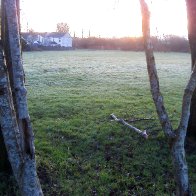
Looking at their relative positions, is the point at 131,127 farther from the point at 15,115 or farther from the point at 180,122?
the point at 15,115

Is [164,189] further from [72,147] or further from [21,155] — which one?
[21,155]

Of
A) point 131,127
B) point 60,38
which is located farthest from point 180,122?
point 60,38

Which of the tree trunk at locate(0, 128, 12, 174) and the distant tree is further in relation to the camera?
the distant tree

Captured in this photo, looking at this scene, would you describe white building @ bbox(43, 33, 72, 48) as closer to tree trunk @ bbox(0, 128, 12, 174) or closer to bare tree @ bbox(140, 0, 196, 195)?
tree trunk @ bbox(0, 128, 12, 174)

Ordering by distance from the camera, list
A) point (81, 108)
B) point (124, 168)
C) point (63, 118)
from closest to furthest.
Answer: point (124, 168) → point (63, 118) → point (81, 108)

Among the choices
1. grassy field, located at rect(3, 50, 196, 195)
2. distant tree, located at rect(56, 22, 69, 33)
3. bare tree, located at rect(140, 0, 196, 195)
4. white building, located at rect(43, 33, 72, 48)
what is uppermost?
distant tree, located at rect(56, 22, 69, 33)

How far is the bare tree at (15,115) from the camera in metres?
3.91

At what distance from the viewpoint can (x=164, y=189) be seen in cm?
751

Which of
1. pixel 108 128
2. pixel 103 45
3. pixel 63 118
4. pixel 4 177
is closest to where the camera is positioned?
pixel 4 177

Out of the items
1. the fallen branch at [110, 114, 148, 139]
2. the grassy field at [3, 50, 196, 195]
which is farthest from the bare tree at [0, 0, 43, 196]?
the fallen branch at [110, 114, 148, 139]

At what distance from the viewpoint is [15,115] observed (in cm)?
413

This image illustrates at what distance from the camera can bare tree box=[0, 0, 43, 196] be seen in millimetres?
3912

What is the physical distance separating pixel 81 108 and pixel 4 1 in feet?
30.9

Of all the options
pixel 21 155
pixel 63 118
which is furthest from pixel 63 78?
pixel 21 155
